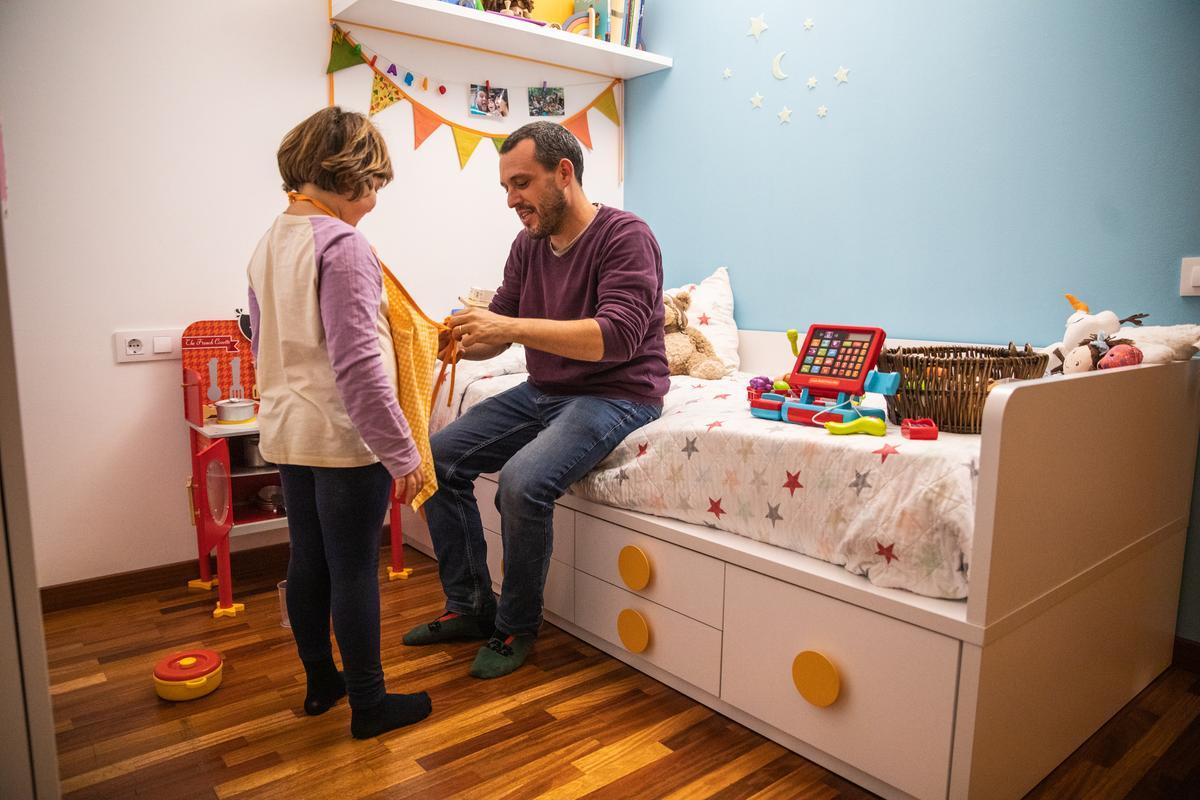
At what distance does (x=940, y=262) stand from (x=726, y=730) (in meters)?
1.40

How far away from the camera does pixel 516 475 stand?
1.76m

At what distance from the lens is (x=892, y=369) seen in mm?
1593

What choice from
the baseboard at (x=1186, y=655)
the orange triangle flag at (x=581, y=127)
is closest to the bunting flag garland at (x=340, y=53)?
the orange triangle flag at (x=581, y=127)

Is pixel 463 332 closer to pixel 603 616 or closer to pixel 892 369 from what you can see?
pixel 603 616

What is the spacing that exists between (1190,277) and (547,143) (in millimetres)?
1427

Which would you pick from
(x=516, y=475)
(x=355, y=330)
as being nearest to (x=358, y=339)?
(x=355, y=330)

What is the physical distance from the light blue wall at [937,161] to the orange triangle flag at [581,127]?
24 cm

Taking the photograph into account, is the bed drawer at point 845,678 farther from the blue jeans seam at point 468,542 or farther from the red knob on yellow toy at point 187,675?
the red knob on yellow toy at point 187,675

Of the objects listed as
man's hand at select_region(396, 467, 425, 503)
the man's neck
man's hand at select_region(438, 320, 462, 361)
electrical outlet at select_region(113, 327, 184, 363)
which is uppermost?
the man's neck

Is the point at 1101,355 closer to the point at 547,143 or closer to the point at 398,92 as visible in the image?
the point at 547,143

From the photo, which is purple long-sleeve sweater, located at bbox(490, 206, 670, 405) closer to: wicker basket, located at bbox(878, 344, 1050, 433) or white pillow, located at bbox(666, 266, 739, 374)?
wicker basket, located at bbox(878, 344, 1050, 433)

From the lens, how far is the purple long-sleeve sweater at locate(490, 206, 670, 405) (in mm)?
1799

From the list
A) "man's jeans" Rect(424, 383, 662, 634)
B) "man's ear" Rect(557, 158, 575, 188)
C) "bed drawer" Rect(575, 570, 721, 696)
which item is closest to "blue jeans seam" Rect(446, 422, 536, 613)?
"man's jeans" Rect(424, 383, 662, 634)

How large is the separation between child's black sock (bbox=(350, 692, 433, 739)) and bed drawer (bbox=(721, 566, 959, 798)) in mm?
595
